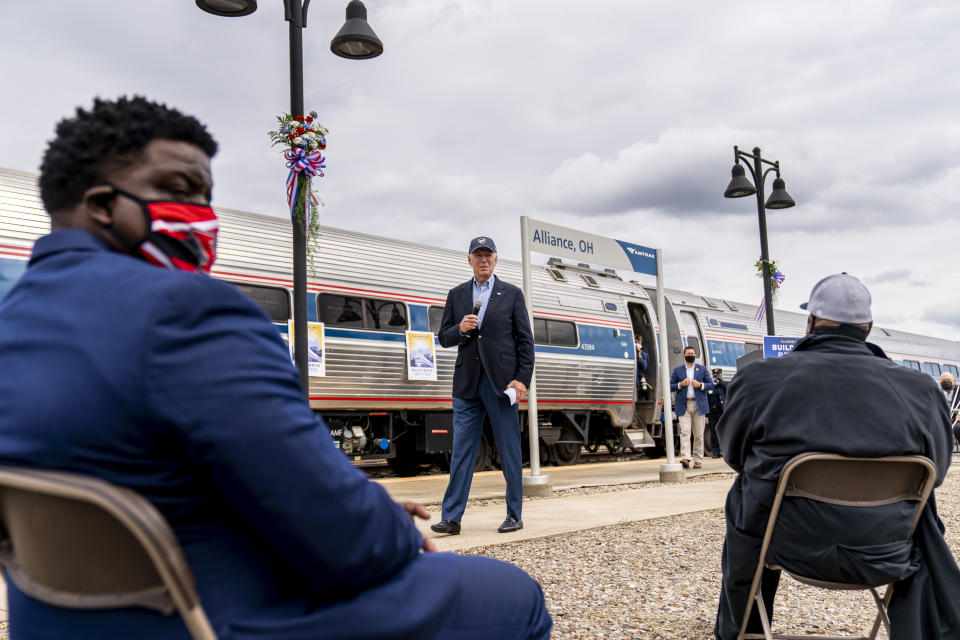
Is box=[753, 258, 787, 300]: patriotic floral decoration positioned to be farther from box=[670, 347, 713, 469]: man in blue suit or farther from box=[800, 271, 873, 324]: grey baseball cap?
box=[800, 271, 873, 324]: grey baseball cap

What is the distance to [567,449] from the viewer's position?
15.0 metres

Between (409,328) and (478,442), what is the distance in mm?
6744

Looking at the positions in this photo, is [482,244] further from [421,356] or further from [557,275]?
[557,275]

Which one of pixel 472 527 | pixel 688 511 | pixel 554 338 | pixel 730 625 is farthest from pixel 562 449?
pixel 730 625

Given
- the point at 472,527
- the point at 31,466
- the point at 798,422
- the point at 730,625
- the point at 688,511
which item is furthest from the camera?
the point at 688,511

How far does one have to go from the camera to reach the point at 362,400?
36.6 feet

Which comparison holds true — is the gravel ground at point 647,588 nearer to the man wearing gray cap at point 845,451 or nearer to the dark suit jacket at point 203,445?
the man wearing gray cap at point 845,451

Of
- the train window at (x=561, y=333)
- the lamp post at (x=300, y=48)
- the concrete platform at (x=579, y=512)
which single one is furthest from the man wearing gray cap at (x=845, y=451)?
the train window at (x=561, y=333)

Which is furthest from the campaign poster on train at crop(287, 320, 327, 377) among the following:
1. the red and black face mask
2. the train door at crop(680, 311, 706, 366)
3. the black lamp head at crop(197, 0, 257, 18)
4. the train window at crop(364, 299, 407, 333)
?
the train door at crop(680, 311, 706, 366)

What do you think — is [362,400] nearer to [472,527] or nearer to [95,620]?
[472,527]

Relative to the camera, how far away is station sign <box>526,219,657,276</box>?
830cm

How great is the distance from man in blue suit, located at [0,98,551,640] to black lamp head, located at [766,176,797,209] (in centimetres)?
1586

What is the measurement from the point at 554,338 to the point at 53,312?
13.2 m

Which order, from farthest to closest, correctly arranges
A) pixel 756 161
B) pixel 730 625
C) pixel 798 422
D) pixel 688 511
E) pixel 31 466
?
1. pixel 756 161
2. pixel 688 511
3. pixel 730 625
4. pixel 798 422
5. pixel 31 466
